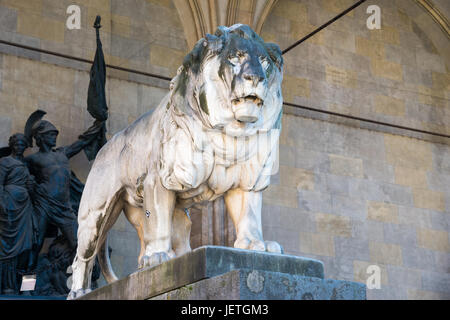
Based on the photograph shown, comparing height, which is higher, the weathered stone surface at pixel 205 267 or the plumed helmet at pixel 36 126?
the plumed helmet at pixel 36 126

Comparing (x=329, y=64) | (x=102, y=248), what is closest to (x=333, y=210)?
(x=329, y=64)

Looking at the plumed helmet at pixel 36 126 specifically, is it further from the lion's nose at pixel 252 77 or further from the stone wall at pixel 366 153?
the lion's nose at pixel 252 77

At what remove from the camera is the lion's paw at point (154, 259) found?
4.99 meters

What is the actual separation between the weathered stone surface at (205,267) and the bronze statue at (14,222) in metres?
5.28

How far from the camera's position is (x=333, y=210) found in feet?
45.3

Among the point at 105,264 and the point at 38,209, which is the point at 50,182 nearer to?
the point at 38,209

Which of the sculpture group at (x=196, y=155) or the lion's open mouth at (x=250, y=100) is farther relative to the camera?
the sculpture group at (x=196, y=155)

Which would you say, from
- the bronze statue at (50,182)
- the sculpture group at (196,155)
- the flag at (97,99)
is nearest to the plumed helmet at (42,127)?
the bronze statue at (50,182)

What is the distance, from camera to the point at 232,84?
16.0 ft

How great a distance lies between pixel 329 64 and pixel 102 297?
33.1 ft

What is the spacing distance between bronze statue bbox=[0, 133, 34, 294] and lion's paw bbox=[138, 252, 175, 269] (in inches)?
205
